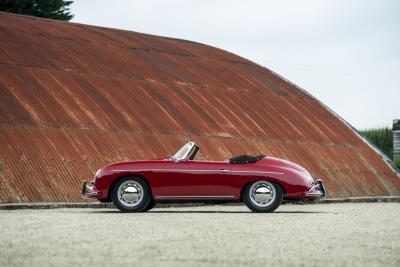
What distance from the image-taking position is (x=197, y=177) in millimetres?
15031

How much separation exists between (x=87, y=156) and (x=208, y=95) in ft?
26.7

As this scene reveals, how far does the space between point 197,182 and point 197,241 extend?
227 inches

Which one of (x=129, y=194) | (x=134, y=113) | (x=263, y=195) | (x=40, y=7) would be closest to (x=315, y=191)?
(x=263, y=195)

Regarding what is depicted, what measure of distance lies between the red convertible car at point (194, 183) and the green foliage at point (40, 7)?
1543 inches

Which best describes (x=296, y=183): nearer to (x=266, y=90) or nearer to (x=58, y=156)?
(x=58, y=156)

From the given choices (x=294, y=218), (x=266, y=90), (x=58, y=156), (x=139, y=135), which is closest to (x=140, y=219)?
(x=294, y=218)

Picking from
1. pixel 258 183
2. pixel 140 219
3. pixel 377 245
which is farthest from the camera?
pixel 258 183

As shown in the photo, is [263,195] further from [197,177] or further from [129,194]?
[129,194]

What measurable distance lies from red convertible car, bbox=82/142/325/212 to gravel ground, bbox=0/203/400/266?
1.23 m

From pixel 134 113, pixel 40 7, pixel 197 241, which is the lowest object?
pixel 197 241

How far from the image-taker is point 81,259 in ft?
24.9

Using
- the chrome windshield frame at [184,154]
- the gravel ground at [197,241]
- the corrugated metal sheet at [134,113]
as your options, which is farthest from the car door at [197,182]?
the corrugated metal sheet at [134,113]

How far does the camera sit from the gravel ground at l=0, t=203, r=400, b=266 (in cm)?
761

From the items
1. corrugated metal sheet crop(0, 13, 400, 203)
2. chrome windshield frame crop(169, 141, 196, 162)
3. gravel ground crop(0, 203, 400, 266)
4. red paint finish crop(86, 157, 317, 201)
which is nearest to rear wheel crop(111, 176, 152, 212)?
red paint finish crop(86, 157, 317, 201)
